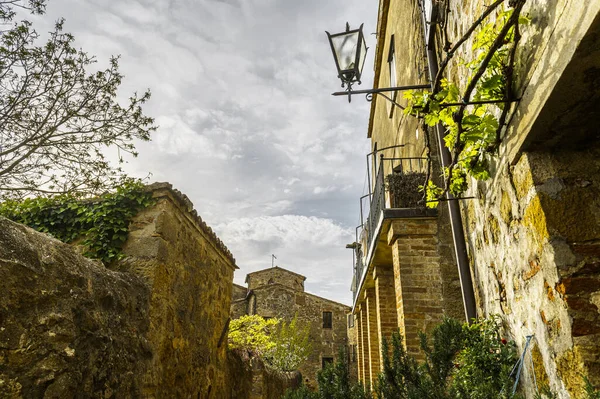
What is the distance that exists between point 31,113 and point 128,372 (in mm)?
4930

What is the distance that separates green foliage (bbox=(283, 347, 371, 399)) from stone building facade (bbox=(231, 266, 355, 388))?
24.4 metres

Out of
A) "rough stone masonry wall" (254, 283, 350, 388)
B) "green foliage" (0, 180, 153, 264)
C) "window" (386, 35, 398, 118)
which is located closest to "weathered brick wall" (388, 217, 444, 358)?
"green foliage" (0, 180, 153, 264)

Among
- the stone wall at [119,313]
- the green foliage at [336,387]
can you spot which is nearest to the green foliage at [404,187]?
the stone wall at [119,313]

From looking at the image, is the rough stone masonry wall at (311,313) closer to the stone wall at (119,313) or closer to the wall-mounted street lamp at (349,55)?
the stone wall at (119,313)

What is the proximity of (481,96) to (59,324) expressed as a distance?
10.5ft

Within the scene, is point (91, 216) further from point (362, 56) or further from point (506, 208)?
point (506, 208)

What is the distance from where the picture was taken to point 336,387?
259 centimetres

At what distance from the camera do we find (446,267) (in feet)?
16.1

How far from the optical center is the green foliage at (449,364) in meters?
2.36

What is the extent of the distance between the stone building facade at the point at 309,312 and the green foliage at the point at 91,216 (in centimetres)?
2294

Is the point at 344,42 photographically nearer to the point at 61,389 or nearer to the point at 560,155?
the point at 560,155

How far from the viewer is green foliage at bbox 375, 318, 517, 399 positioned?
236cm

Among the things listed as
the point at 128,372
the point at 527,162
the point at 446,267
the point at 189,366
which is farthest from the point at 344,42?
the point at 189,366

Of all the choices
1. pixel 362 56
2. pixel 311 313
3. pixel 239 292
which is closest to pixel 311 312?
pixel 311 313
